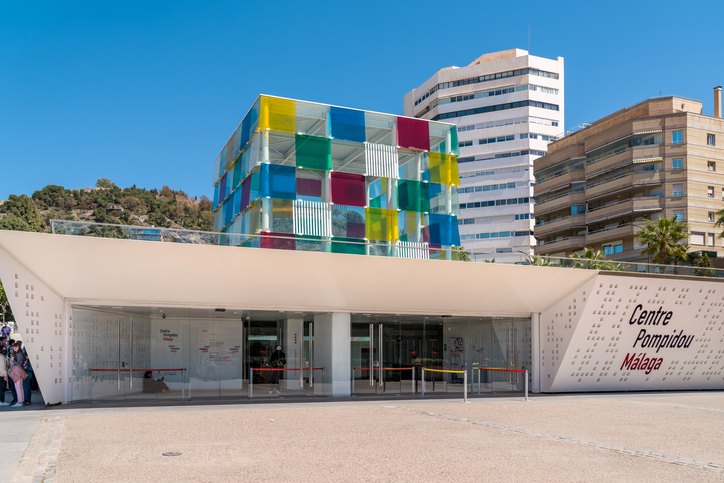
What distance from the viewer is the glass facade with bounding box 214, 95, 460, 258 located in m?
32.1

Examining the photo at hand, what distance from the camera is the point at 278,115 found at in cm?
3238

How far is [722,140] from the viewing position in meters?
66.1

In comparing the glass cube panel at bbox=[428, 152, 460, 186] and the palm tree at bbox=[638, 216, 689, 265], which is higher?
the glass cube panel at bbox=[428, 152, 460, 186]

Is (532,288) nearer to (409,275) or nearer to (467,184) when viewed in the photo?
(409,275)

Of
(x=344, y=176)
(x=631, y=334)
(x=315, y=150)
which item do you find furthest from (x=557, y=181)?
(x=631, y=334)

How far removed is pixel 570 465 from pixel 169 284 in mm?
12764

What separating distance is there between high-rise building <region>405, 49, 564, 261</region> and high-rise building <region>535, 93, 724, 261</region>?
19.8 metres

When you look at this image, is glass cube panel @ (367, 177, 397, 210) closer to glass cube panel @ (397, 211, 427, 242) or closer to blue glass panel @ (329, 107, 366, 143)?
glass cube panel @ (397, 211, 427, 242)

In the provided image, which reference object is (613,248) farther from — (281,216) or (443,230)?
(281,216)

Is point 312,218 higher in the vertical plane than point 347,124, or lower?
lower

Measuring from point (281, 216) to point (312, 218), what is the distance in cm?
142

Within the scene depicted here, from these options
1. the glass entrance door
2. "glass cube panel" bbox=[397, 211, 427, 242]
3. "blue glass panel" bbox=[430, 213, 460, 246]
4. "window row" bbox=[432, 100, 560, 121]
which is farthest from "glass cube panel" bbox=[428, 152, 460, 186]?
"window row" bbox=[432, 100, 560, 121]

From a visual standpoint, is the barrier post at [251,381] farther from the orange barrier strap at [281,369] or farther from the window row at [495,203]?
the window row at [495,203]

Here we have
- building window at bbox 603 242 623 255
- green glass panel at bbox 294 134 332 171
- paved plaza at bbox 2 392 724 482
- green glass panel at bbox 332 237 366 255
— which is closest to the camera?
paved plaza at bbox 2 392 724 482
